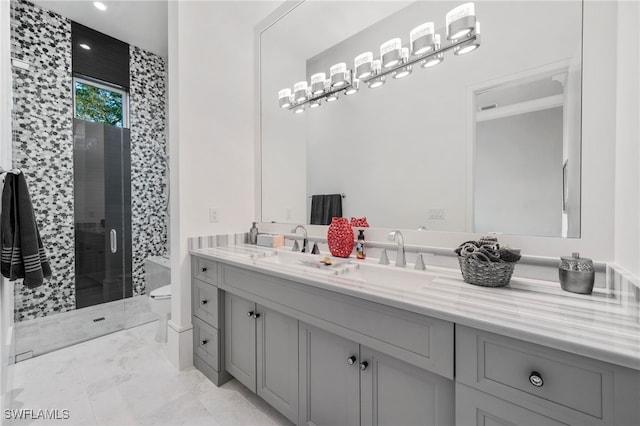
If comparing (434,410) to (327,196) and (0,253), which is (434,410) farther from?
(0,253)

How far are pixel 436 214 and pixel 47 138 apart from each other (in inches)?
142

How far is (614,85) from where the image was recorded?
3.47 feet

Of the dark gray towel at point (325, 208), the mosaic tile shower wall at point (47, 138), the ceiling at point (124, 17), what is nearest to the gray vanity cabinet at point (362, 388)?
the dark gray towel at point (325, 208)

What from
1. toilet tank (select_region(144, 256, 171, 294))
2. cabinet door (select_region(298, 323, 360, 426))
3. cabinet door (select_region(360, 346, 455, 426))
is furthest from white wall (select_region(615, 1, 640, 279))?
toilet tank (select_region(144, 256, 171, 294))

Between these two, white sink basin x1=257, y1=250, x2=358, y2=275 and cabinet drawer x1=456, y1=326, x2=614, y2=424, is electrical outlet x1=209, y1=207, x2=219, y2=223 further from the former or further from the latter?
cabinet drawer x1=456, y1=326, x2=614, y2=424

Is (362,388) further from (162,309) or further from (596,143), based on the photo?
(162,309)

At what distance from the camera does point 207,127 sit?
213cm

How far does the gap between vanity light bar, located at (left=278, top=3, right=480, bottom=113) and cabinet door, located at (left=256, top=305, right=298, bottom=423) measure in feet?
5.04

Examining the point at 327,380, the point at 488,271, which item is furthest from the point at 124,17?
the point at 488,271

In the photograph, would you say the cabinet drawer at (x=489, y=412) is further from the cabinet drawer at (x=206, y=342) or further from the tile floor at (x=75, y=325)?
the tile floor at (x=75, y=325)

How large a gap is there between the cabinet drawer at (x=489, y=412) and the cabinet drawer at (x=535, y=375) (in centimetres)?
2

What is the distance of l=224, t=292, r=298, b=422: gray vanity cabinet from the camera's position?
1.40m

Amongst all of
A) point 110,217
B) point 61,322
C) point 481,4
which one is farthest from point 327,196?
point 61,322

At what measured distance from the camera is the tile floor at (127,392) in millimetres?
1531
